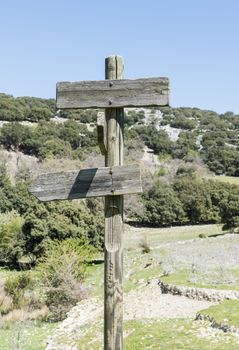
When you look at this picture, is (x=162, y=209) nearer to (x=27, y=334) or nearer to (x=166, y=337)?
(x=27, y=334)

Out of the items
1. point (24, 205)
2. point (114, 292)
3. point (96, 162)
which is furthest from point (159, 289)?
point (96, 162)

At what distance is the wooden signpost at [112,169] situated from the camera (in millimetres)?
5016

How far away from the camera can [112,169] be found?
201 inches

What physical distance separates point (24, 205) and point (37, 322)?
117 ft

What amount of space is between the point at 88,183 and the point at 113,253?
29.3 inches

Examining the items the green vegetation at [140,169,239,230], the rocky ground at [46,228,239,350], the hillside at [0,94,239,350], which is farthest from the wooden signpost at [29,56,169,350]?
the green vegetation at [140,169,239,230]

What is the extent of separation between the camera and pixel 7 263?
152ft

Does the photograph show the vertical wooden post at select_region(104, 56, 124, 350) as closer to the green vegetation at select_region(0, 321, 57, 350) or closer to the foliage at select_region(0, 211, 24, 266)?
the green vegetation at select_region(0, 321, 57, 350)

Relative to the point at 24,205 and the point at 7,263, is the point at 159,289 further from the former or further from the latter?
the point at 24,205

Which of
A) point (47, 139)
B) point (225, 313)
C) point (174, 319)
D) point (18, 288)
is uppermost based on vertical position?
point (47, 139)

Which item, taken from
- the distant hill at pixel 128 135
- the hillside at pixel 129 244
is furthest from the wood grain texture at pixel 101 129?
the distant hill at pixel 128 135

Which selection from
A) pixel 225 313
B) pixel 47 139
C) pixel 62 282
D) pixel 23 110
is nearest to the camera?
pixel 225 313

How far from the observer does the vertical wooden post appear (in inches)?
199

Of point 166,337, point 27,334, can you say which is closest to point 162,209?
point 27,334
